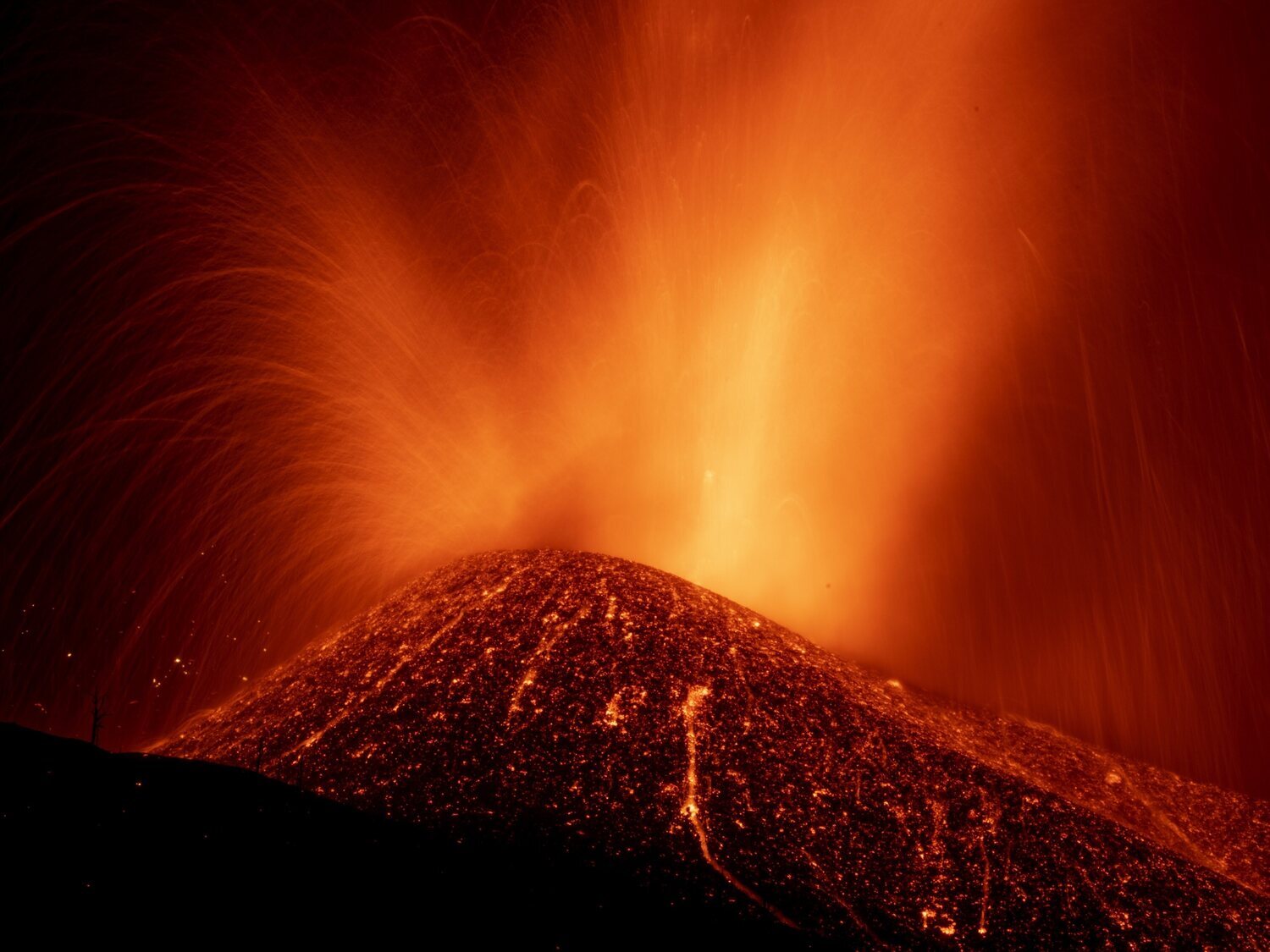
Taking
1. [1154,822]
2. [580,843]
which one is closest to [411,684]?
[580,843]

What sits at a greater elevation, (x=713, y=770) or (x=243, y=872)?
(x=243, y=872)

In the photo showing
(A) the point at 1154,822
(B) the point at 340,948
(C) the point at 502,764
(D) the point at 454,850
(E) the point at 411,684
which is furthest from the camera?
(A) the point at 1154,822

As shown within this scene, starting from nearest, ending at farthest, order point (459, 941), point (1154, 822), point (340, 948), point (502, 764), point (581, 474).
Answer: point (340, 948) → point (459, 941) → point (502, 764) → point (1154, 822) → point (581, 474)

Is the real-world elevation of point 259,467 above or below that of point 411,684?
above

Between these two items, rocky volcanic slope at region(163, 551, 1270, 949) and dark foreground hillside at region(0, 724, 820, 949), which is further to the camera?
rocky volcanic slope at region(163, 551, 1270, 949)

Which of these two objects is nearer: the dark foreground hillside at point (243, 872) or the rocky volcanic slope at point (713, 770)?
the dark foreground hillside at point (243, 872)

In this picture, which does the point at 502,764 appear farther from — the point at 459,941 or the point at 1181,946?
the point at 1181,946

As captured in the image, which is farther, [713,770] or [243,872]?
[713,770]


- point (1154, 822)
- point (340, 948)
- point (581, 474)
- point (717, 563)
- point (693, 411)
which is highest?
point (693, 411)
